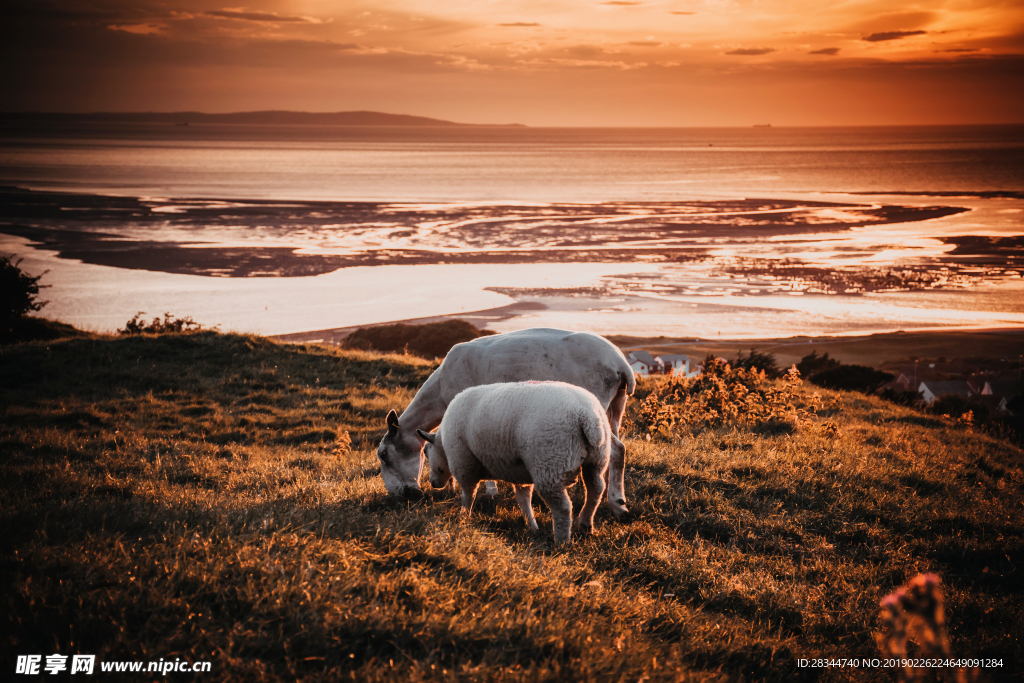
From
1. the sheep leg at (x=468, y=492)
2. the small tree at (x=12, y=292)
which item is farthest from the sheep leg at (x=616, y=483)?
the small tree at (x=12, y=292)

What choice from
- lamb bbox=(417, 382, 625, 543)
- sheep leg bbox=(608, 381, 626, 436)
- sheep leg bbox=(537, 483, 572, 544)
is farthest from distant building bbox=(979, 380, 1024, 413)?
sheep leg bbox=(537, 483, 572, 544)

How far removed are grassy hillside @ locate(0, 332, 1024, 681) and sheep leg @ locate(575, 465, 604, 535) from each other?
32 centimetres

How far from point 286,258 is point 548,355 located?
48956 mm

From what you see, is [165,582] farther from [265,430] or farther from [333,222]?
[333,222]

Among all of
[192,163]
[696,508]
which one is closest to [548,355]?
A: [696,508]

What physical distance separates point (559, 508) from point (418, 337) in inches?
985

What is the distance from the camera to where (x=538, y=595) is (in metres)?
4.99

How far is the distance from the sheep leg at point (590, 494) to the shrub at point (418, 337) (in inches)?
889

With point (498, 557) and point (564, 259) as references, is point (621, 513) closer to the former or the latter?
point (498, 557)

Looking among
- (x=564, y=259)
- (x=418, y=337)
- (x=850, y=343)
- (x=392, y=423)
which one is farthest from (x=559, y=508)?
(x=564, y=259)

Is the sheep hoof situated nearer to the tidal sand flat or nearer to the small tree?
the small tree

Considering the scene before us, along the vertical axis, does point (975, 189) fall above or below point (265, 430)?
above

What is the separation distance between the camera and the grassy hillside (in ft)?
13.4

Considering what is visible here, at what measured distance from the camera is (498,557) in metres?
5.69
